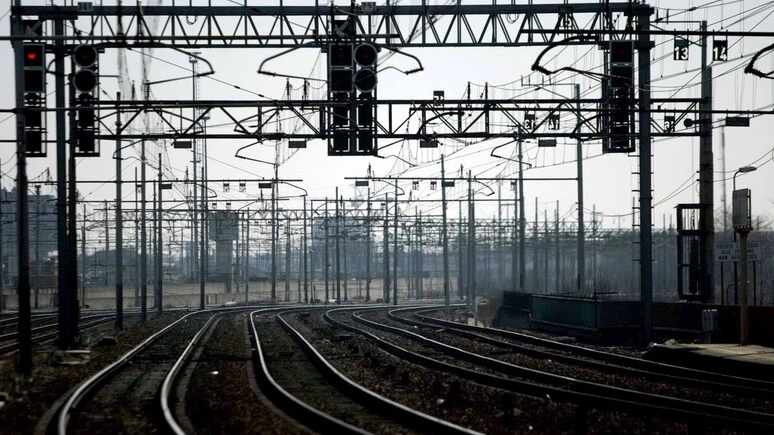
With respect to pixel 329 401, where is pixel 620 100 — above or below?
above

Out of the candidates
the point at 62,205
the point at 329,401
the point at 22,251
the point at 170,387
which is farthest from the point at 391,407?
the point at 62,205

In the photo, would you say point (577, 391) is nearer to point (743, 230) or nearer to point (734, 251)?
point (743, 230)

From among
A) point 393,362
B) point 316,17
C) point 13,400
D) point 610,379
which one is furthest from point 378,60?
point 13,400

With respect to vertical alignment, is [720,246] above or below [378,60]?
below

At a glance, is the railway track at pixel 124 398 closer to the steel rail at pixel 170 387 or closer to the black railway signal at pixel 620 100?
the steel rail at pixel 170 387

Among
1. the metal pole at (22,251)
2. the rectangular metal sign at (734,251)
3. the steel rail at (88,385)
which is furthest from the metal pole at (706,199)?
the metal pole at (22,251)

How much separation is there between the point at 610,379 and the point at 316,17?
42.4 ft

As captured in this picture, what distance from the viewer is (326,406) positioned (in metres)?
17.7

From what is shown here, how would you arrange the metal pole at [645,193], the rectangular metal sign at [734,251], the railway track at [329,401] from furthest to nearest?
1. the metal pole at [645,193]
2. the rectangular metal sign at [734,251]
3. the railway track at [329,401]

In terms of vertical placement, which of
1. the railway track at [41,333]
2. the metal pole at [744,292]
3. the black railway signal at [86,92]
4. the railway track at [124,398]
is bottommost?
the railway track at [41,333]

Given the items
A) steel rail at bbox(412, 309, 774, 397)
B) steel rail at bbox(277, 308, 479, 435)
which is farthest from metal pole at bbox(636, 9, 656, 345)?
steel rail at bbox(277, 308, 479, 435)

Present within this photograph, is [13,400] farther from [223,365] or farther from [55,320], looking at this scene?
[55,320]

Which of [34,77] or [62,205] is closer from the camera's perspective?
[34,77]

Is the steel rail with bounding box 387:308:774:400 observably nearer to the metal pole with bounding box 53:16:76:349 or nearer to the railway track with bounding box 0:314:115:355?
the metal pole with bounding box 53:16:76:349
